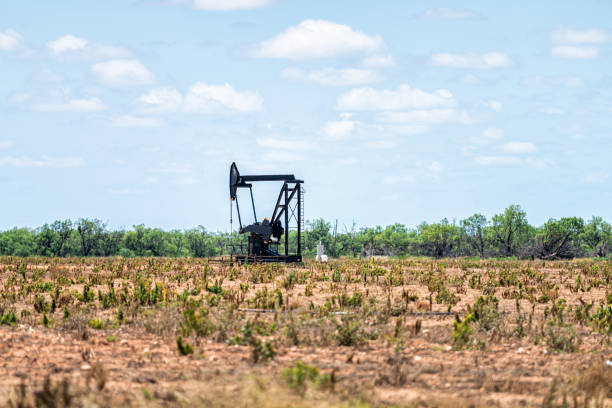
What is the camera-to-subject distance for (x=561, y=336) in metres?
10.8

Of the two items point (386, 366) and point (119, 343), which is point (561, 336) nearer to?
point (386, 366)

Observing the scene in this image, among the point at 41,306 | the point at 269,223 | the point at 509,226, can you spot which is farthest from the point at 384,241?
the point at 41,306

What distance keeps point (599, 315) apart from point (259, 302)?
7052 millimetres

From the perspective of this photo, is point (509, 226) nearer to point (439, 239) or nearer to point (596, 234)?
point (439, 239)

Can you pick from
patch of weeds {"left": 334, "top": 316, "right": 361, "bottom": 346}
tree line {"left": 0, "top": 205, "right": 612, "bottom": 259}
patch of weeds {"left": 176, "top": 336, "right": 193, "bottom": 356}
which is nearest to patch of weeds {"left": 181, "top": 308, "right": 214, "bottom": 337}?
patch of weeds {"left": 176, "top": 336, "right": 193, "bottom": 356}

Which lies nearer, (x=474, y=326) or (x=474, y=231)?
(x=474, y=326)

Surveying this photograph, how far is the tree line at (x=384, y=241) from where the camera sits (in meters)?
76.1

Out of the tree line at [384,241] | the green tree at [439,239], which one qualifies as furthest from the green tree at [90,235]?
the green tree at [439,239]

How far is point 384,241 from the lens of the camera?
10119 cm

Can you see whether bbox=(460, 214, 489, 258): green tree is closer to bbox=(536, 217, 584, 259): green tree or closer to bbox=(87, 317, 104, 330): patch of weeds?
bbox=(536, 217, 584, 259): green tree

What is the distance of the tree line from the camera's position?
76062mm

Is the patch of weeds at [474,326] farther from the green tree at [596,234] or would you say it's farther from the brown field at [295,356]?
the green tree at [596,234]

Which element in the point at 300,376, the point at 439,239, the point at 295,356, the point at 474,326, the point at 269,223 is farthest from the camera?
the point at 439,239

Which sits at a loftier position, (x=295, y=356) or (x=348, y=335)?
(x=348, y=335)
